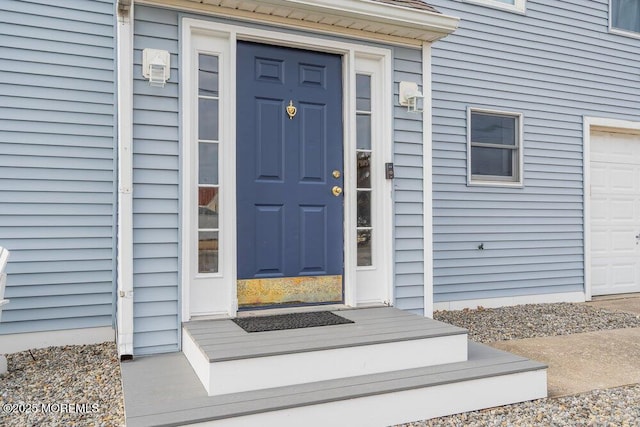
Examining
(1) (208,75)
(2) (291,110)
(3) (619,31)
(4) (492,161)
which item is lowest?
(4) (492,161)

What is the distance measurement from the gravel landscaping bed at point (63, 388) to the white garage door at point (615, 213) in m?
5.54

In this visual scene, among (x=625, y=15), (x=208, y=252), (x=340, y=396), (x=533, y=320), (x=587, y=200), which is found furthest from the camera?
(x=625, y=15)

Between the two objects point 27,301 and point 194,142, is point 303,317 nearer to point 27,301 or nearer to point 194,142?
point 194,142

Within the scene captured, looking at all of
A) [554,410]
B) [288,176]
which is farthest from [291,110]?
[554,410]

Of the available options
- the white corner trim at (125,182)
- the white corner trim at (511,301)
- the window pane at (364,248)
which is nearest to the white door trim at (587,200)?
the white corner trim at (511,301)

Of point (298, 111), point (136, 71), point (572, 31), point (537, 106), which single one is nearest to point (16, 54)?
point (136, 71)

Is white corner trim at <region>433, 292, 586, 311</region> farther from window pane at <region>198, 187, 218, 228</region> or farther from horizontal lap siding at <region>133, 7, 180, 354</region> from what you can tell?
horizontal lap siding at <region>133, 7, 180, 354</region>

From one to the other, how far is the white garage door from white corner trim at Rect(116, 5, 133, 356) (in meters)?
5.38

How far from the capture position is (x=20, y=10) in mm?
3451

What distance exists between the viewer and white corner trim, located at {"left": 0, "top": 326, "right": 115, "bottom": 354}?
3.42 meters

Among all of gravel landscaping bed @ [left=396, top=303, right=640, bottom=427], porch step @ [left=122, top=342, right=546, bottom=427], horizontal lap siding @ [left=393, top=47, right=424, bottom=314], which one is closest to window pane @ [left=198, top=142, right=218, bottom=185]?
porch step @ [left=122, top=342, right=546, bottom=427]

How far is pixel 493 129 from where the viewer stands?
523 centimetres

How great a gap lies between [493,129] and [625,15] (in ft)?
8.79

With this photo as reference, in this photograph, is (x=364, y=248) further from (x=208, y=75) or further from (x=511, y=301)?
(x=511, y=301)
